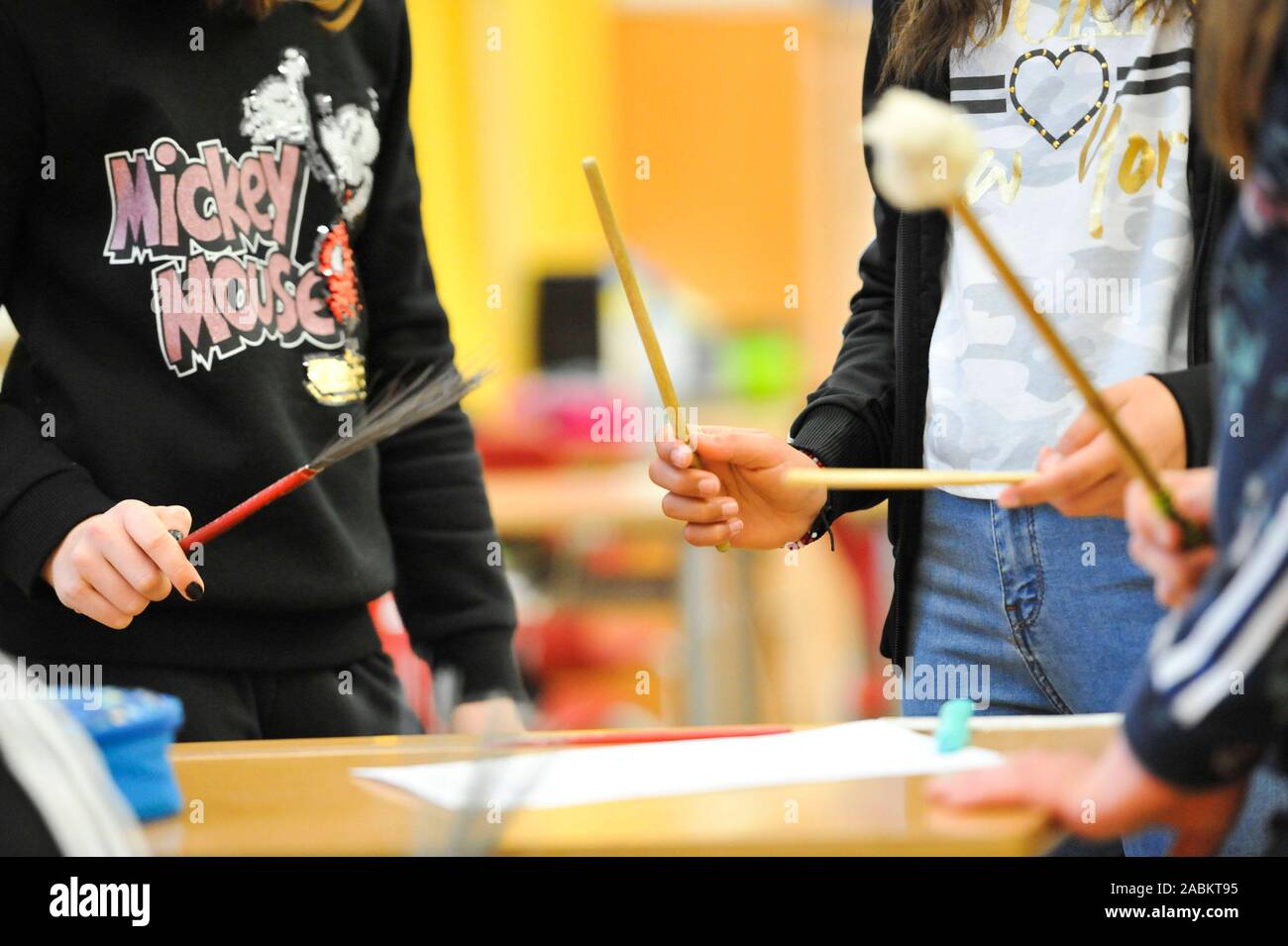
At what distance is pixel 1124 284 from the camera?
116 centimetres

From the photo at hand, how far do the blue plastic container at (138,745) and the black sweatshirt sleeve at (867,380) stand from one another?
604 mm

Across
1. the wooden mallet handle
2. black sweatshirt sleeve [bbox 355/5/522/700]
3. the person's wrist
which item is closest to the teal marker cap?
the wooden mallet handle

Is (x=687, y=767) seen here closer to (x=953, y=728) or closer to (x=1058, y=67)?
(x=953, y=728)

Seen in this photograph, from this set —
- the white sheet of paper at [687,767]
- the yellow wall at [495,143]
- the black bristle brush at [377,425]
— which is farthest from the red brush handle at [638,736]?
the yellow wall at [495,143]

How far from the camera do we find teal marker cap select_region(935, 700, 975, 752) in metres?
0.94

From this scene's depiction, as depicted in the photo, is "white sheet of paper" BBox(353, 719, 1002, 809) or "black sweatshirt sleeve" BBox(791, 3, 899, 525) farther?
"black sweatshirt sleeve" BBox(791, 3, 899, 525)

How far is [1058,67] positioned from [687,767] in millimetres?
641

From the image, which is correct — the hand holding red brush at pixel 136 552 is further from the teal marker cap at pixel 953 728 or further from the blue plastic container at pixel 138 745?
the teal marker cap at pixel 953 728

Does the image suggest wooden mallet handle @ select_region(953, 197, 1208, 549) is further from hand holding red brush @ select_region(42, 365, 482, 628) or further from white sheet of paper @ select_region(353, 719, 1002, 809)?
hand holding red brush @ select_region(42, 365, 482, 628)

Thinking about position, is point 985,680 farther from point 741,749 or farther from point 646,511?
point 646,511

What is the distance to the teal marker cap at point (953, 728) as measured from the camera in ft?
3.07
